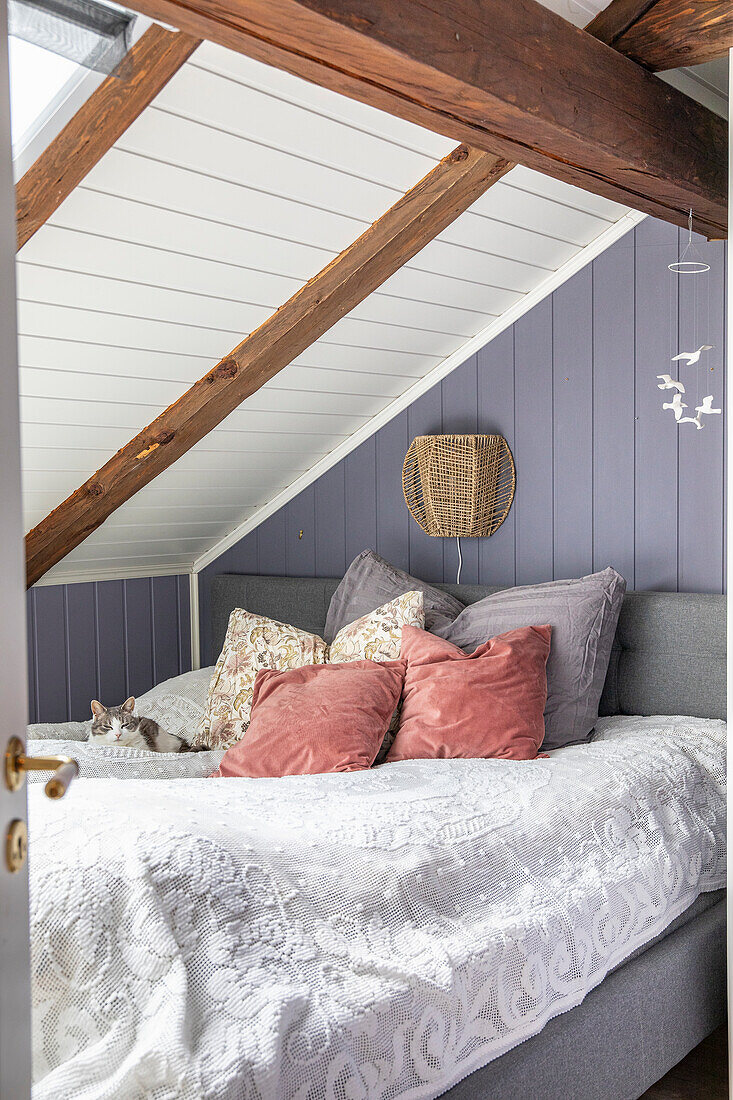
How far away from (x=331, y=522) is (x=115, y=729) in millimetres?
1256

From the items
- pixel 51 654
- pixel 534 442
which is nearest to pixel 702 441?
pixel 534 442

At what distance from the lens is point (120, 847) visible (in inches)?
55.4

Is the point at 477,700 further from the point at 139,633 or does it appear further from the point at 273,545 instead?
the point at 139,633

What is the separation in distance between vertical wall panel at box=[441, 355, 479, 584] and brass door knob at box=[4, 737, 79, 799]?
98.3 inches

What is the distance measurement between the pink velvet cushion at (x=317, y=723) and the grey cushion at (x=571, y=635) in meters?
0.41

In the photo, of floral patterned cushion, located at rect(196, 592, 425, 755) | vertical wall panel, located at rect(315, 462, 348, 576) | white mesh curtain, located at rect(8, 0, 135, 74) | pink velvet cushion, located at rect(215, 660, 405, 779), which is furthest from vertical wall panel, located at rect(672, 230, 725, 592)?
white mesh curtain, located at rect(8, 0, 135, 74)

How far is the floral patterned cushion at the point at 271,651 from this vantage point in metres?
2.91

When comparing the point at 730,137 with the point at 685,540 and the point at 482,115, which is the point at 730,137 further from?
the point at 685,540

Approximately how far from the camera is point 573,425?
10.3ft

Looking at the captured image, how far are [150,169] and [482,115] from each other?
2.60 ft

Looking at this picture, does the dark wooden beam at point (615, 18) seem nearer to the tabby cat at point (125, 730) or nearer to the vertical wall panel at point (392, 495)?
the vertical wall panel at point (392, 495)

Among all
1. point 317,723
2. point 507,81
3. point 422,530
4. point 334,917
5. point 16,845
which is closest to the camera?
point 16,845

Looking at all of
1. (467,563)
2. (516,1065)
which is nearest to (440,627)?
(467,563)

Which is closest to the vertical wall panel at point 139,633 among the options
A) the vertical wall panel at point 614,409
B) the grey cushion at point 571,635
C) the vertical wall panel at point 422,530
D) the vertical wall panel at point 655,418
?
the vertical wall panel at point 422,530
